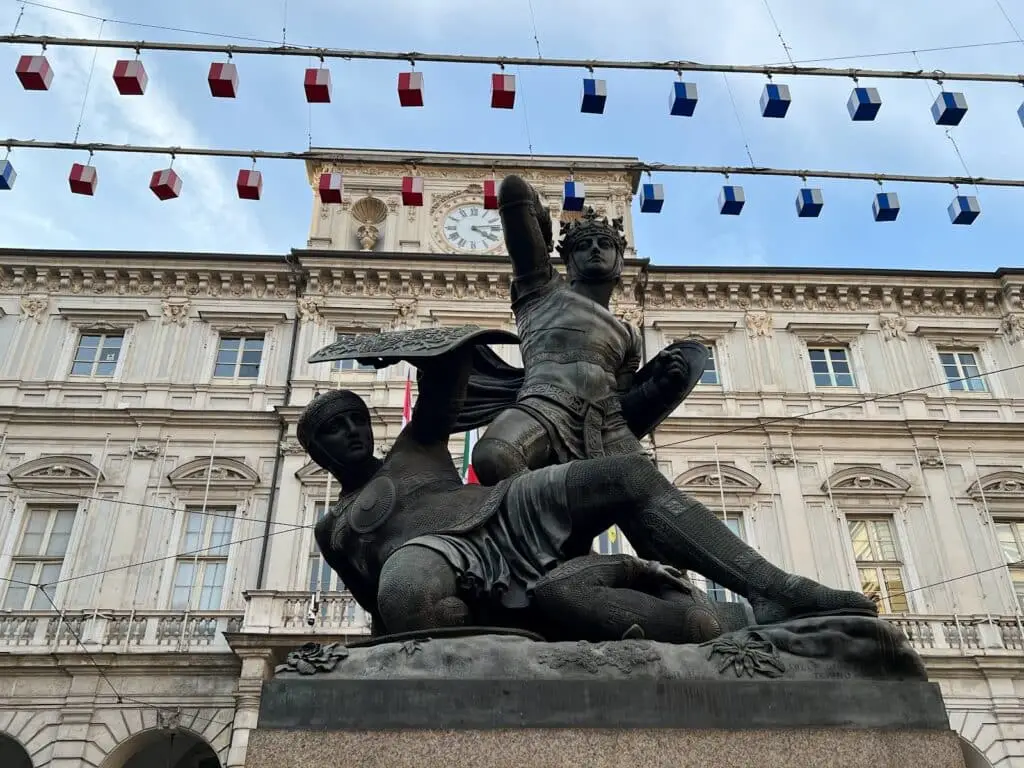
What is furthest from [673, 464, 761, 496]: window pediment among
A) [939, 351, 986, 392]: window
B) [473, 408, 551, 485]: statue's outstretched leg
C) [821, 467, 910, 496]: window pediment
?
[473, 408, 551, 485]: statue's outstretched leg

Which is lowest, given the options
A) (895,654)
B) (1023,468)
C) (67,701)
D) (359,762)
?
(359,762)

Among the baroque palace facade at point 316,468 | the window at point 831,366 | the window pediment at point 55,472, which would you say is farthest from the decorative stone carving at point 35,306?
the window at point 831,366

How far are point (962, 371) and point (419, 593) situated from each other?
76.4 feet

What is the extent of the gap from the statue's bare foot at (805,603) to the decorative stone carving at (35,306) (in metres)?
23.3

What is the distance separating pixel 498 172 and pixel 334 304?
6489 millimetres

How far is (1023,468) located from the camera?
21.5 metres

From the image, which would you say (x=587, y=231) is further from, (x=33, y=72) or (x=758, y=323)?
(x=758, y=323)

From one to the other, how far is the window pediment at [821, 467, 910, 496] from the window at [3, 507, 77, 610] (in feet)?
55.8

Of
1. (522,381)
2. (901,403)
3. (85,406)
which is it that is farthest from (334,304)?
(522,381)

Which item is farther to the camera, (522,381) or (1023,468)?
(1023,468)

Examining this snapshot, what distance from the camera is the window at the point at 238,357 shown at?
74.9ft

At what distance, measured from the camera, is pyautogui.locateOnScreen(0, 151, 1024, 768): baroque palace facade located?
707 inches

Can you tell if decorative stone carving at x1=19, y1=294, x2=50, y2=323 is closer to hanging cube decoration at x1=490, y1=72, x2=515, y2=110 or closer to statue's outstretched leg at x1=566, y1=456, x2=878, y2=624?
hanging cube decoration at x1=490, y1=72, x2=515, y2=110

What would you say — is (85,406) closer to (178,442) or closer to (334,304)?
(178,442)
